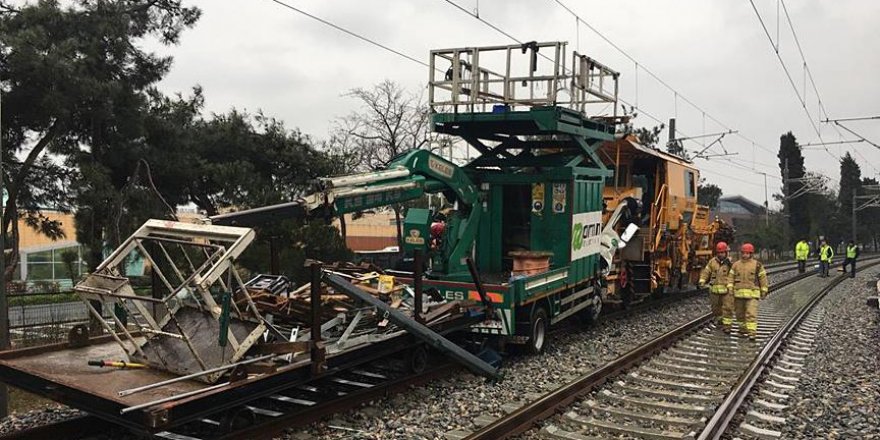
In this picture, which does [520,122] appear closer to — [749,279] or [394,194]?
[394,194]

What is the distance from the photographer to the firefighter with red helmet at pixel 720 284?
1150 centimetres

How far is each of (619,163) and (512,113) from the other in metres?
5.97

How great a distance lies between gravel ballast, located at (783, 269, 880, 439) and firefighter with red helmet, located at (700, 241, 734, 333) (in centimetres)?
143

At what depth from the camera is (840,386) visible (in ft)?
25.7

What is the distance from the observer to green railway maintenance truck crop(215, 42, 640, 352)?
893cm

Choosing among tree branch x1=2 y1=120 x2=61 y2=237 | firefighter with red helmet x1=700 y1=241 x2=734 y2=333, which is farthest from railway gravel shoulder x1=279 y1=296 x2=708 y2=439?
tree branch x1=2 y1=120 x2=61 y2=237

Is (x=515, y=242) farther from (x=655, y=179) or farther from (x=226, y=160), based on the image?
(x=226, y=160)

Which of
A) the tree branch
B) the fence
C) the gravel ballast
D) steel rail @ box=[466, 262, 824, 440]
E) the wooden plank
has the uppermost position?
the tree branch

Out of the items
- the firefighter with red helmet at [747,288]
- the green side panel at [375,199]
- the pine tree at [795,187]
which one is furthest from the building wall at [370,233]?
the pine tree at [795,187]

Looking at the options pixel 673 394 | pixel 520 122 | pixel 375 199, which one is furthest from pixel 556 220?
pixel 375 199

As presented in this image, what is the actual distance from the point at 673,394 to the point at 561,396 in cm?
141

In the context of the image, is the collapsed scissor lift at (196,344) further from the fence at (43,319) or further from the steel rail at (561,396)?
the fence at (43,319)

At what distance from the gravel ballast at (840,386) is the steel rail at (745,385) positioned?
0.45 metres

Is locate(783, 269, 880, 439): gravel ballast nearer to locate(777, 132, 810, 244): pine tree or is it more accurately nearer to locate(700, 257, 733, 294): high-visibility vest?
locate(700, 257, 733, 294): high-visibility vest
